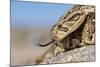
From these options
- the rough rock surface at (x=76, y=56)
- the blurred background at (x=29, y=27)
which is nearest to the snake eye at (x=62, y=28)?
the blurred background at (x=29, y=27)

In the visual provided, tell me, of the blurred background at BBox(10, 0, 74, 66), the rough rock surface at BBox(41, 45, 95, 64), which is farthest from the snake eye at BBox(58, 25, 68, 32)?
the rough rock surface at BBox(41, 45, 95, 64)

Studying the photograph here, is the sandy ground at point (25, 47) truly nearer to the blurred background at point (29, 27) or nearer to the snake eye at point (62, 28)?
the blurred background at point (29, 27)

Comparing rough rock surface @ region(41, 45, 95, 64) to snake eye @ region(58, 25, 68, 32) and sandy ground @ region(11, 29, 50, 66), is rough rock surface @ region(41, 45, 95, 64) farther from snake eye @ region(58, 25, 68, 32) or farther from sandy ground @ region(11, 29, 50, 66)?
snake eye @ region(58, 25, 68, 32)

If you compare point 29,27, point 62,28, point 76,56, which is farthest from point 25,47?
Result: point 76,56

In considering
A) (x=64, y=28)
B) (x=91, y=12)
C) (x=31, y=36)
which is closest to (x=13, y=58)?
(x=31, y=36)

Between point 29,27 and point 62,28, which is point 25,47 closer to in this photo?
point 29,27
